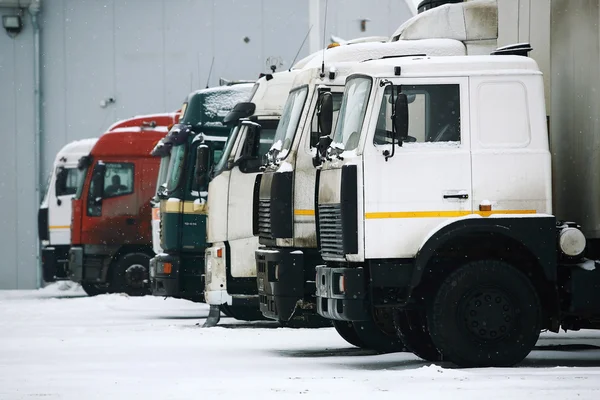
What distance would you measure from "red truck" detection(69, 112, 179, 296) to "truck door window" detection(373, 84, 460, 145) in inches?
478

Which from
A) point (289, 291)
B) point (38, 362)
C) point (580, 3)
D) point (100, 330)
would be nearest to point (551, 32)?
point (580, 3)

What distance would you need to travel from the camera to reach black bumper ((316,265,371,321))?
1123 cm

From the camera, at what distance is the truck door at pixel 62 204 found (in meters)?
26.3

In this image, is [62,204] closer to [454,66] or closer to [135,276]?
[135,276]

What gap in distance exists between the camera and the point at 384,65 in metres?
11.5

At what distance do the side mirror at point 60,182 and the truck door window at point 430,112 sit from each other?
1583cm

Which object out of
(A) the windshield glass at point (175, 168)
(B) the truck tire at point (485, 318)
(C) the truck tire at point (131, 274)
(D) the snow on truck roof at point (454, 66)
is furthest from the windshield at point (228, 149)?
(C) the truck tire at point (131, 274)

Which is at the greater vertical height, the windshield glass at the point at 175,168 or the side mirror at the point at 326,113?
the side mirror at the point at 326,113

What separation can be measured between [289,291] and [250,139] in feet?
9.70

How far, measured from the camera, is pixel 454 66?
11469mm

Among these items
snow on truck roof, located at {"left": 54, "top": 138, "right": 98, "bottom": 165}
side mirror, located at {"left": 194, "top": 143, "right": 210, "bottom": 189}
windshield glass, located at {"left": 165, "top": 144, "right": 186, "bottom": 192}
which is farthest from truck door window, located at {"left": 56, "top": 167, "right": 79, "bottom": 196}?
side mirror, located at {"left": 194, "top": 143, "right": 210, "bottom": 189}

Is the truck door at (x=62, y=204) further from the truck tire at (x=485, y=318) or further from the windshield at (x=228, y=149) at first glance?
the truck tire at (x=485, y=318)

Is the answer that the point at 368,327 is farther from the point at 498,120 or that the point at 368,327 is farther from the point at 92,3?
the point at 92,3

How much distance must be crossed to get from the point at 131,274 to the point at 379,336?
1062cm
